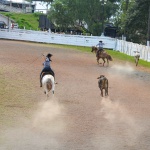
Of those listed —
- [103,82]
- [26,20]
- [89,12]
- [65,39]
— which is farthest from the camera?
[26,20]

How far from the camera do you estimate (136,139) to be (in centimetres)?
1062

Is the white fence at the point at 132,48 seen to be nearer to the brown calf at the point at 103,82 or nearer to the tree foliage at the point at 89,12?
the tree foliage at the point at 89,12

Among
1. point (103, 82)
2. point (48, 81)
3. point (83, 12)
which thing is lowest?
point (103, 82)

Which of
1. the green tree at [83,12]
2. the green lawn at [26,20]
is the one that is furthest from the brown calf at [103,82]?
the green lawn at [26,20]

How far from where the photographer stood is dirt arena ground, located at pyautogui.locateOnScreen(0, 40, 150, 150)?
33.2 feet

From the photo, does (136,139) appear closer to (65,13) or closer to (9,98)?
(9,98)

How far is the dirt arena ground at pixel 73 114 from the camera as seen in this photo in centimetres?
1011

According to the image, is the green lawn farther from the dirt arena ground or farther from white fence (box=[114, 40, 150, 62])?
the dirt arena ground

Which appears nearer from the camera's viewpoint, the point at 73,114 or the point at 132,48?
the point at 73,114

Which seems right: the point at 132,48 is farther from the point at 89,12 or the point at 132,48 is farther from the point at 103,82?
the point at 103,82

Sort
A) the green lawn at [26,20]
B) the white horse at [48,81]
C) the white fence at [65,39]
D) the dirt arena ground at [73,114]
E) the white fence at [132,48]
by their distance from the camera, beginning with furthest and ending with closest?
the green lawn at [26,20]
the white fence at [65,39]
the white fence at [132,48]
the white horse at [48,81]
the dirt arena ground at [73,114]

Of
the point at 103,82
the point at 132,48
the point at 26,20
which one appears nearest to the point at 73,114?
the point at 103,82

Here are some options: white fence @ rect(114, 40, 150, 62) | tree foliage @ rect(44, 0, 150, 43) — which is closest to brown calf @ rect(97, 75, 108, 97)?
white fence @ rect(114, 40, 150, 62)

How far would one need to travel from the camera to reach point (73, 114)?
1315cm
